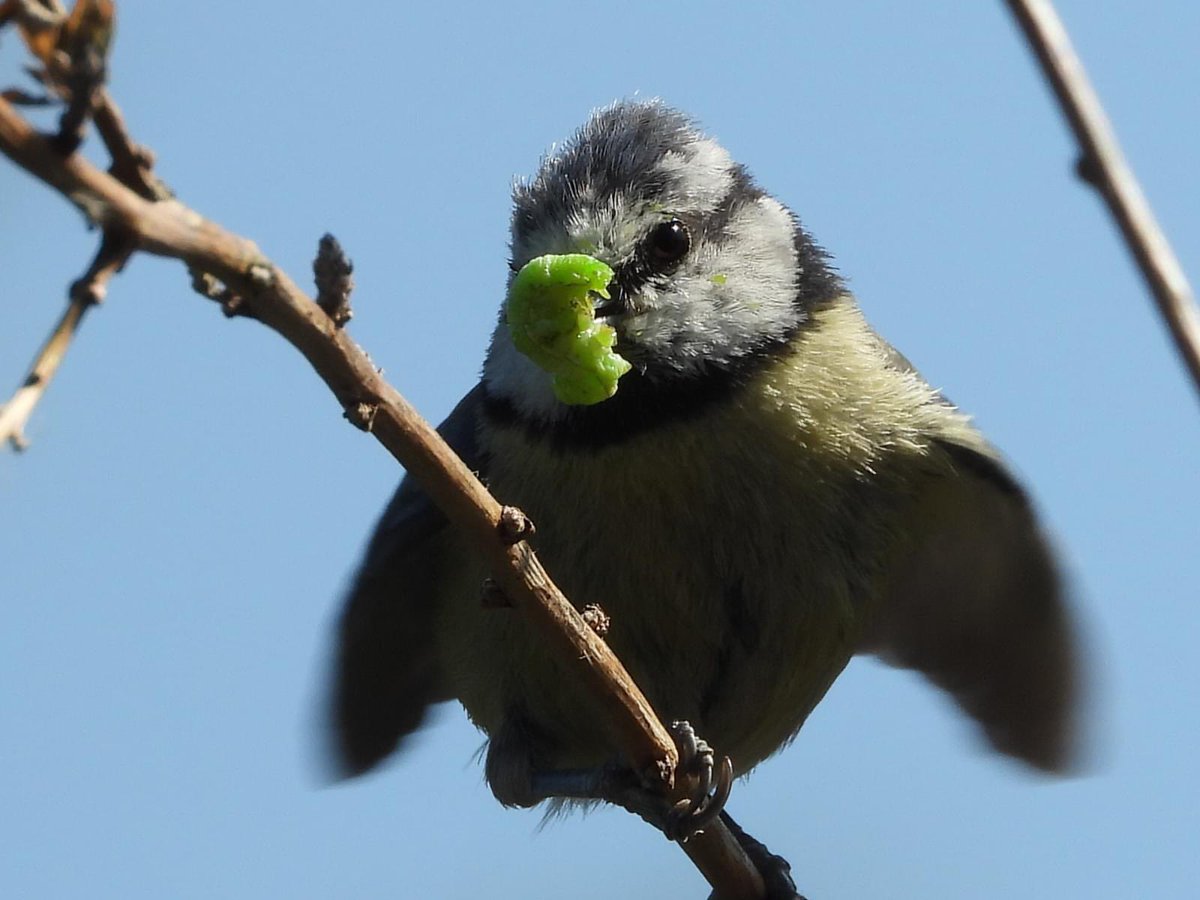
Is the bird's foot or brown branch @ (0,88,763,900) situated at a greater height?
brown branch @ (0,88,763,900)

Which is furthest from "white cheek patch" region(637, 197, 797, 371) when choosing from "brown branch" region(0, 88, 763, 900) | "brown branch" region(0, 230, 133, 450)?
"brown branch" region(0, 230, 133, 450)

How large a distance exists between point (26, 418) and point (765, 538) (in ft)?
8.38

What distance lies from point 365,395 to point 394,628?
2.52 m

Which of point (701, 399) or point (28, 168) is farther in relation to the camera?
point (701, 399)

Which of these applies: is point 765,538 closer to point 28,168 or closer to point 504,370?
point 504,370

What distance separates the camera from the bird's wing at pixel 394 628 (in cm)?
403

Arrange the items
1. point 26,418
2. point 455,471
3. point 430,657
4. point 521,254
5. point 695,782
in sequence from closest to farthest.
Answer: point 26,418 < point 455,471 < point 695,782 < point 521,254 < point 430,657

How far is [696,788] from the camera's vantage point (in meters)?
2.87

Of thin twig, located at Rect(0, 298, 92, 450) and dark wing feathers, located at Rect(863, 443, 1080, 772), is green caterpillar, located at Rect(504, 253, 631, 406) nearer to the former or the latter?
dark wing feathers, located at Rect(863, 443, 1080, 772)

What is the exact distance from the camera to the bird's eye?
3545 mm

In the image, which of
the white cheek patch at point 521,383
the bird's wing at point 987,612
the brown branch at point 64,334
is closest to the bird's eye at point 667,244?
the white cheek patch at point 521,383

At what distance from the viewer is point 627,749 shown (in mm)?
2633

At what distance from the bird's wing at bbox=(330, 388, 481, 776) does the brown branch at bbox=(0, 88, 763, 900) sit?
→ 139cm

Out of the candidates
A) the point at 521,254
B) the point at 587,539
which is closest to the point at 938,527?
the point at 587,539
